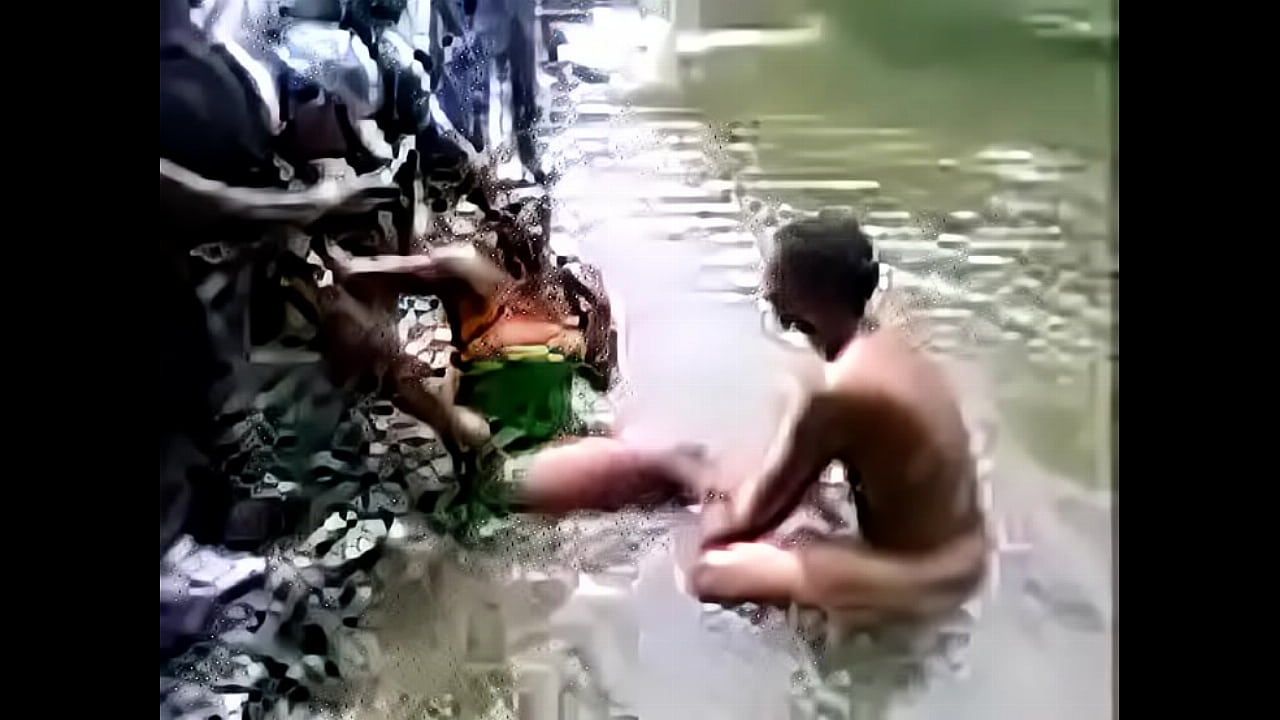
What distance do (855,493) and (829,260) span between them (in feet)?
0.60

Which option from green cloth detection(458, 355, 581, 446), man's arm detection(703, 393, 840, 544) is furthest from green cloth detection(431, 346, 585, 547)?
man's arm detection(703, 393, 840, 544)

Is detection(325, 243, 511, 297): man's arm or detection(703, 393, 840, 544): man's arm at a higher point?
detection(325, 243, 511, 297): man's arm

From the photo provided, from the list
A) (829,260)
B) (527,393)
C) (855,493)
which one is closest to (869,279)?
(829,260)

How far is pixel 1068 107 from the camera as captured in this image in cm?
87

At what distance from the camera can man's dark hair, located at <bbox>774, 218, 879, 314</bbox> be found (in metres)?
0.87

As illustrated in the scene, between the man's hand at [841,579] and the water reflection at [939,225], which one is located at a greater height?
the water reflection at [939,225]

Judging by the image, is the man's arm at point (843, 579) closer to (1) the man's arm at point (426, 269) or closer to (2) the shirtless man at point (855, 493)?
(2) the shirtless man at point (855, 493)

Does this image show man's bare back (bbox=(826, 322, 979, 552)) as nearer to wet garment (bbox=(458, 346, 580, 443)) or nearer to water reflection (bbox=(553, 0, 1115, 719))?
water reflection (bbox=(553, 0, 1115, 719))

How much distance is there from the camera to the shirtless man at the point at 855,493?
0.86 metres

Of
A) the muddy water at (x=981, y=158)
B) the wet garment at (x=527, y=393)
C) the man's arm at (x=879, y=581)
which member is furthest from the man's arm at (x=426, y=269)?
the man's arm at (x=879, y=581)

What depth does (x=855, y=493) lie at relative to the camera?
860 millimetres

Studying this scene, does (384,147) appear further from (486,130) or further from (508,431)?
(508,431)

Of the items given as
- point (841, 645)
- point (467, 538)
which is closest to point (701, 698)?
point (841, 645)

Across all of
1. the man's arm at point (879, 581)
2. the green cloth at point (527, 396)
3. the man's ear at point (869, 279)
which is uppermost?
the man's ear at point (869, 279)
